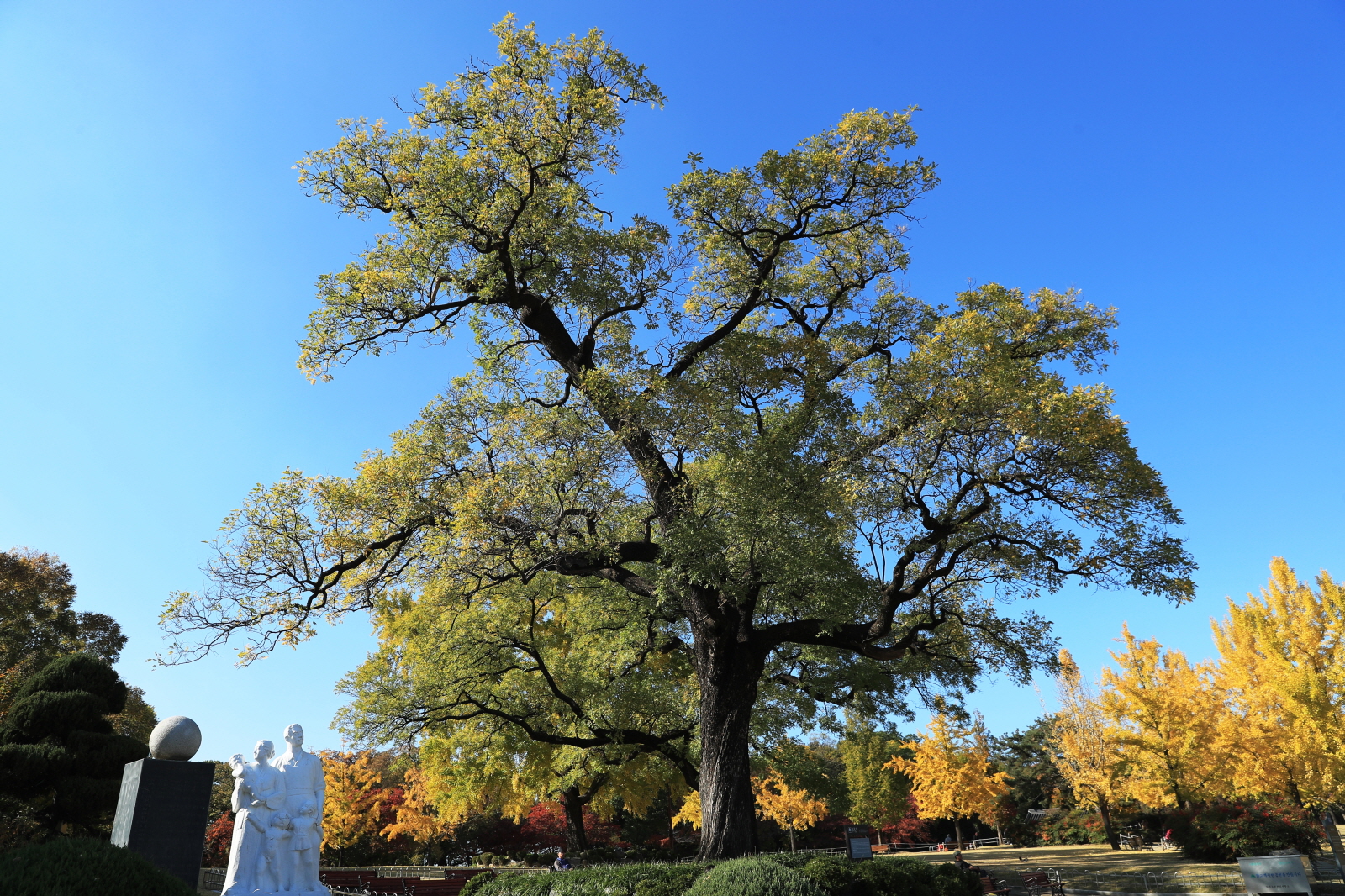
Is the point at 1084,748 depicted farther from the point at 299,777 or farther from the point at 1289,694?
the point at 299,777

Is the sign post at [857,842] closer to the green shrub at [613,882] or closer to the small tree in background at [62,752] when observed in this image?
the green shrub at [613,882]

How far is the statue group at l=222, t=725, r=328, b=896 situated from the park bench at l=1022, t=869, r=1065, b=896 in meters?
18.7

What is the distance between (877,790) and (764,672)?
84.2ft

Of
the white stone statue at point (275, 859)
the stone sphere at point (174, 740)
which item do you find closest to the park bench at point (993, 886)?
the white stone statue at point (275, 859)

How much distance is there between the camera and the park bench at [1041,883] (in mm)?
20648

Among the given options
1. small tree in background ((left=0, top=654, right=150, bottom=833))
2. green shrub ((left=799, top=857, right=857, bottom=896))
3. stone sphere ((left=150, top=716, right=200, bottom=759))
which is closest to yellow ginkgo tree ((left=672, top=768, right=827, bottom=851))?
small tree in background ((left=0, top=654, right=150, bottom=833))

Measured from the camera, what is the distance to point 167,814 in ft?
37.9

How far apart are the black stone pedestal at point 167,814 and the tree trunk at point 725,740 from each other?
7.62 metres

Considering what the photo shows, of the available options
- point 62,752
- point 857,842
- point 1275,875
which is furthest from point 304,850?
point 1275,875

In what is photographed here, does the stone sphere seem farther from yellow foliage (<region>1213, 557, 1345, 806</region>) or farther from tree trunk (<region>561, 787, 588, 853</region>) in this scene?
yellow foliage (<region>1213, 557, 1345, 806</region>)

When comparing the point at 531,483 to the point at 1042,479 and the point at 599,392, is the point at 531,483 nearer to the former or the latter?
the point at 599,392

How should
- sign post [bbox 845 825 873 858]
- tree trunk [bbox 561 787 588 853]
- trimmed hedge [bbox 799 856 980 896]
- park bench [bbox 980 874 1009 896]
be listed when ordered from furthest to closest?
tree trunk [bbox 561 787 588 853] < park bench [bbox 980 874 1009 896] < sign post [bbox 845 825 873 858] < trimmed hedge [bbox 799 856 980 896]

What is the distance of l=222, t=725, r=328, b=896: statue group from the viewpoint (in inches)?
373

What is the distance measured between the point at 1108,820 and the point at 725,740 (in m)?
31.0
